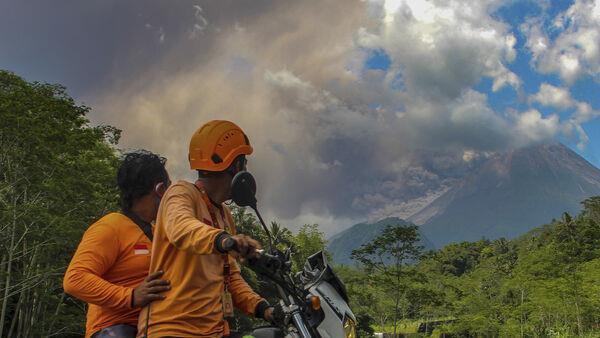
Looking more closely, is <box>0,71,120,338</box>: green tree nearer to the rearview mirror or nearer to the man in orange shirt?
the man in orange shirt

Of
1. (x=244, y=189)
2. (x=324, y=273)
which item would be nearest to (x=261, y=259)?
(x=244, y=189)

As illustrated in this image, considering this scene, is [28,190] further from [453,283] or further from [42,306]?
[453,283]

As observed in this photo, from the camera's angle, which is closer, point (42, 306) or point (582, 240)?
point (42, 306)

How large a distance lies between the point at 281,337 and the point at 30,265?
19.2 metres

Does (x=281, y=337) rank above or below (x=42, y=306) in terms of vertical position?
below

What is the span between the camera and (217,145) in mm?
2076

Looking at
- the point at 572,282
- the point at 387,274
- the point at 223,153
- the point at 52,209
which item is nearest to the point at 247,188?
the point at 223,153

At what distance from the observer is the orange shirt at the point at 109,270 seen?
8.31 ft

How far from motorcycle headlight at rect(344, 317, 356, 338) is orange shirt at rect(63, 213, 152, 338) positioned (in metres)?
0.99

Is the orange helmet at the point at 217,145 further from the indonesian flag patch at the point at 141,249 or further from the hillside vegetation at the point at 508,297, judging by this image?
the hillside vegetation at the point at 508,297

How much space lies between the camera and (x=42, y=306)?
21.8 meters

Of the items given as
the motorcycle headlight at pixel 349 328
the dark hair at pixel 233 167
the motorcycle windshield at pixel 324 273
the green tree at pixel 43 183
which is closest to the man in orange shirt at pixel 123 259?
the dark hair at pixel 233 167

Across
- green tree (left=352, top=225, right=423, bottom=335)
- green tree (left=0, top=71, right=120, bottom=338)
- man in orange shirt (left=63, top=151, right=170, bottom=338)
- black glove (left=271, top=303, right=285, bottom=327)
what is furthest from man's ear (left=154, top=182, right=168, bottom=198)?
green tree (left=352, top=225, right=423, bottom=335)

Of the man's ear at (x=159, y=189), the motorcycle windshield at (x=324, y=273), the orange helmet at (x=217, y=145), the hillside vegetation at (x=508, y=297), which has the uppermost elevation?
the hillside vegetation at (x=508, y=297)
